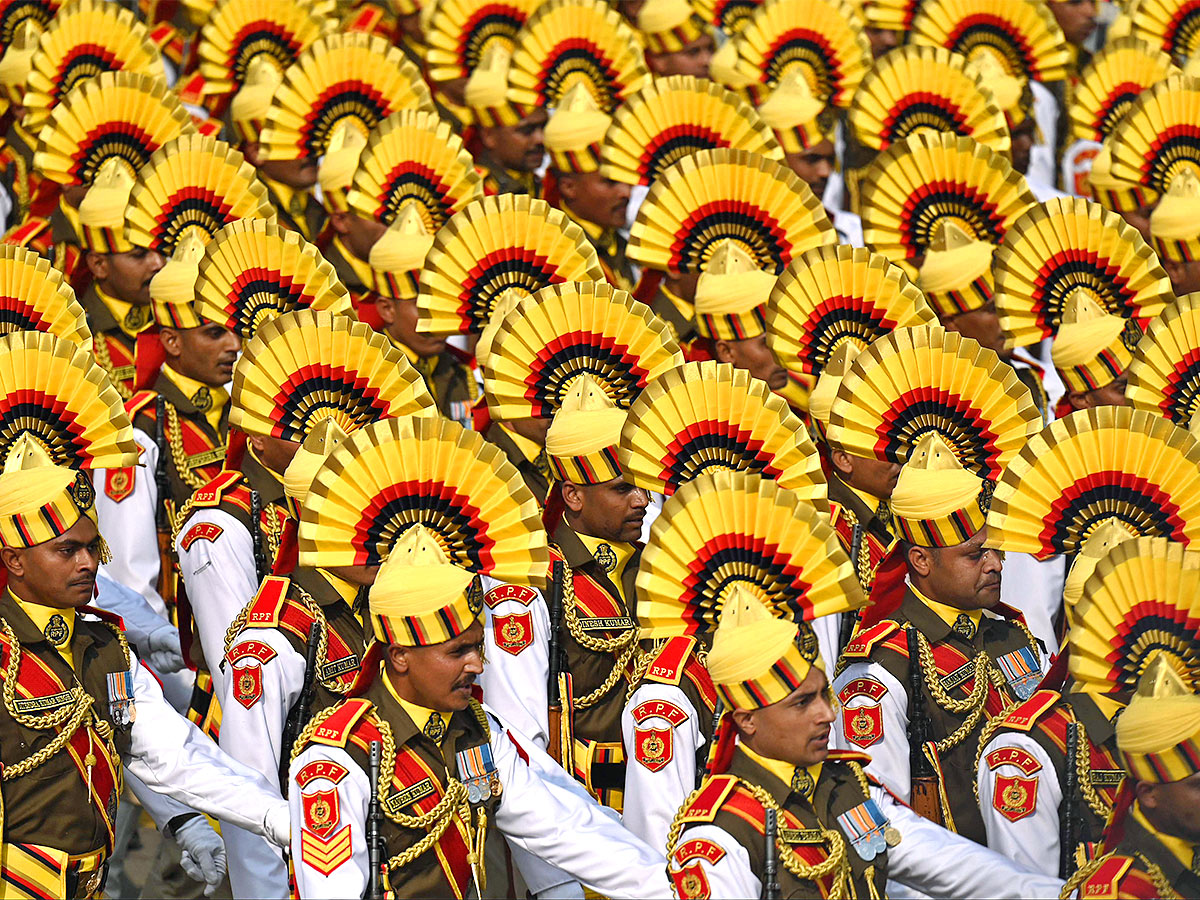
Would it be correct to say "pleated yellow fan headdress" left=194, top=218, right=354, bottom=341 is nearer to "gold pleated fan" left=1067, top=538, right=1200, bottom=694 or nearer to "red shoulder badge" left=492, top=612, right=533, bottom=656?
"red shoulder badge" left=492, top=612, right=533, bottom=656

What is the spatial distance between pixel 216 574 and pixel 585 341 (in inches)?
73.6

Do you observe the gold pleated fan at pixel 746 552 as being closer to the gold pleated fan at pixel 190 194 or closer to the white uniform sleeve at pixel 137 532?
the white uniform sleeve at pixel 137 532

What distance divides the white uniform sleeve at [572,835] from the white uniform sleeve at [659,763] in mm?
337

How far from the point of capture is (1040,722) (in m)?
6.79

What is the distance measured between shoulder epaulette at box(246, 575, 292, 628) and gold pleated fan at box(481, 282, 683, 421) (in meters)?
1.45

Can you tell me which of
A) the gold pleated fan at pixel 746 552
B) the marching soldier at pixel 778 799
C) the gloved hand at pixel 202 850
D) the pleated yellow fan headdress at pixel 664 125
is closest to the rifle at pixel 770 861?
the marching soldier at pixel 778 799

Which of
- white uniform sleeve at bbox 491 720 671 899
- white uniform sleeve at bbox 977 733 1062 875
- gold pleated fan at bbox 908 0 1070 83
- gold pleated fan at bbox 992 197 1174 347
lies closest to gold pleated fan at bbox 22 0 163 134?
gold pleated fan at bbox 908 0 1070 83

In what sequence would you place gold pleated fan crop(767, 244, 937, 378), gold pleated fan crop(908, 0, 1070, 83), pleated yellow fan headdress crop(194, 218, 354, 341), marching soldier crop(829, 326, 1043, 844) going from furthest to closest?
gold pleated fan crop(908, 0, 1070, 83)
pleated yellow fan headdress crop(194, 218, 354, 341)
gold pleated fan crop(767, 244, 937, 378)
marching soldier crop(829, 326, 1043, 844)

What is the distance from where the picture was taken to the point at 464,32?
13.1m

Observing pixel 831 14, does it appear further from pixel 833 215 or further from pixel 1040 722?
pixel 1040 722

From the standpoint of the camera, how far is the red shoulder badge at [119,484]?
9203 millimetres

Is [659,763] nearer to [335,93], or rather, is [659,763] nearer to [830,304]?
[830,304]

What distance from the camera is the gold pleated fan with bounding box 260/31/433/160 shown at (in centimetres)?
1169

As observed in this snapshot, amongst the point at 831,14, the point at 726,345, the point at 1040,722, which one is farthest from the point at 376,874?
the point at 831,14
